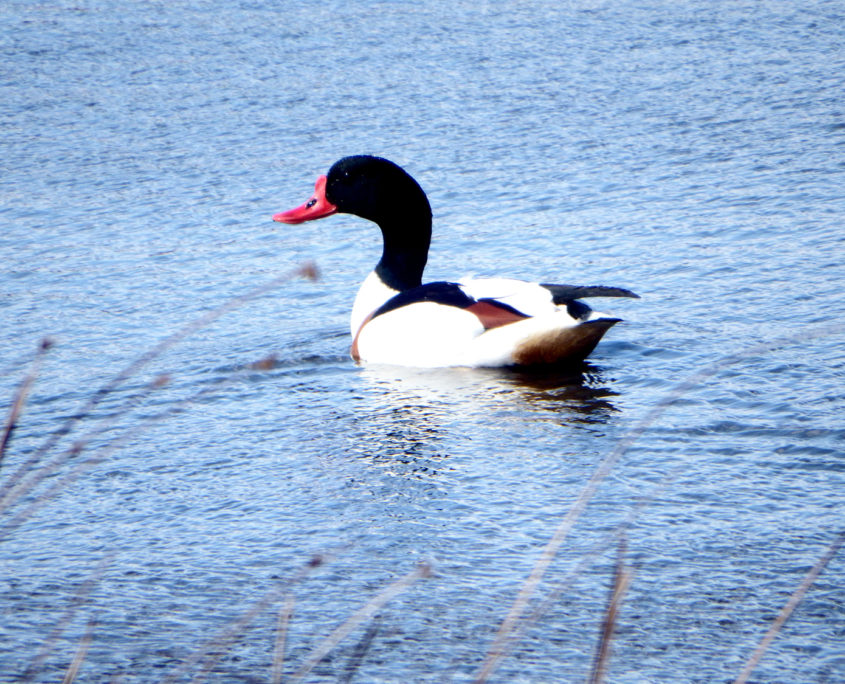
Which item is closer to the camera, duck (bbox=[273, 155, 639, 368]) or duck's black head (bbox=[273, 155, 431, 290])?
duck (bbox=[273, 155, 639, 368])

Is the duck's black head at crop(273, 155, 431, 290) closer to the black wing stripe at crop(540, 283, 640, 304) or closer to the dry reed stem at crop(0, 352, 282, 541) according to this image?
the black wing stripe at crop(540, 283, 640, 304)

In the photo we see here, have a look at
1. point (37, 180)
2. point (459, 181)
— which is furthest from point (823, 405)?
point (37, 180)

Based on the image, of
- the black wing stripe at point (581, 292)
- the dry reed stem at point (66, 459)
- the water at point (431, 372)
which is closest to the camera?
the dry reed stem at point (66, 459)

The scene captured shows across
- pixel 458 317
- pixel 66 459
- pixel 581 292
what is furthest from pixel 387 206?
pixel 66 459

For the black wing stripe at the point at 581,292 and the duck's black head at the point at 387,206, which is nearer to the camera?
the black wing stripe at the point at 581,292

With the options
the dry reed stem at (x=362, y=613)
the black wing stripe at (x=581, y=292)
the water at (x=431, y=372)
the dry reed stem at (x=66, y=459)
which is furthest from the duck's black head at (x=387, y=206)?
the dry reed stem at (x=362, y=613)

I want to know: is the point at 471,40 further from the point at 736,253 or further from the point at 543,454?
the point at 543,454

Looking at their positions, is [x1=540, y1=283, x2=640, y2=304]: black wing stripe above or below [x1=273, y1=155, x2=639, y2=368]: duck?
above

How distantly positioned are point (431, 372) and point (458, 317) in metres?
0.33

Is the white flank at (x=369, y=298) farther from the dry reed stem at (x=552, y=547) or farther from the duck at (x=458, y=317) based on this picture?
the dry reed stem at (x=552, y=547)

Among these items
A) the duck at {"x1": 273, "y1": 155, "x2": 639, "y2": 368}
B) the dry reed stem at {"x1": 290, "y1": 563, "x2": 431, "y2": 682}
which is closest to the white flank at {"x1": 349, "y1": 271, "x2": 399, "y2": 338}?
the duck at {"x1": 273, "y1": 155, "x2": 639, "y2": 368}

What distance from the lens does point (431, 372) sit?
675 centimetres

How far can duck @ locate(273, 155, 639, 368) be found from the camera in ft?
21.2

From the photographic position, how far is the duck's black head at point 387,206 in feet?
24.6
